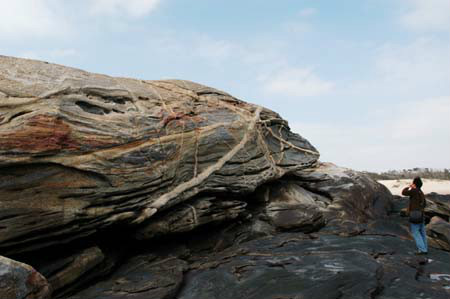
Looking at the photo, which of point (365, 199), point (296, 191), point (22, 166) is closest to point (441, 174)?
point (365, 199)

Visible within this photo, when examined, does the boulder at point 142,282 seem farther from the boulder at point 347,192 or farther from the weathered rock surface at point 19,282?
the boulder at point 347,192

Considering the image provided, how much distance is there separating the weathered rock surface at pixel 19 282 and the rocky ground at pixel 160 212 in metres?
0.02

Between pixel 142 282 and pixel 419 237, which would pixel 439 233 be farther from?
pixel 142 282

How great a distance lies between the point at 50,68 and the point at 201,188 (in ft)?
21.9

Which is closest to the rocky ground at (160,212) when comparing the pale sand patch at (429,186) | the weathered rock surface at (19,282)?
the weathered rock surface at (19,282)

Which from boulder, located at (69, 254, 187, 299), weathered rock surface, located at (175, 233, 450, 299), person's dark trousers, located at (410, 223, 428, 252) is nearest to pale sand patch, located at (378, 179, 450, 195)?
person's dark trousers, located at (410, 223, 428, 252)

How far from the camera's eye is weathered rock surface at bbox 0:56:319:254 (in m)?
9.29

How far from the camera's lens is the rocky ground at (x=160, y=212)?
9117 millimetres

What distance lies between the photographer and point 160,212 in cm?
1207

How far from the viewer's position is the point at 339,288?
8945 millimetres

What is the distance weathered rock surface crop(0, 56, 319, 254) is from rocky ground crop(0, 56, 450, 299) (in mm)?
39

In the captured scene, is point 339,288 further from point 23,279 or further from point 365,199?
point 365,199

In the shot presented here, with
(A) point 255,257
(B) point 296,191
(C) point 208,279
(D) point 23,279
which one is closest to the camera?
(D) point 23,279

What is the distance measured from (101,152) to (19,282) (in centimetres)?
425
